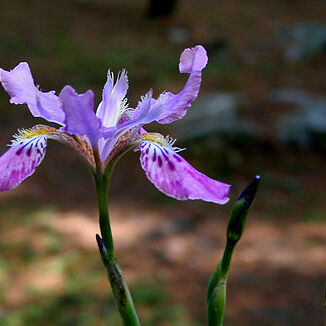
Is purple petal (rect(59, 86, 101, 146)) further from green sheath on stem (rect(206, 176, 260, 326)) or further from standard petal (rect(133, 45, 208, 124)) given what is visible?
green sheath on stem (rect(206, 176, 260, 326))

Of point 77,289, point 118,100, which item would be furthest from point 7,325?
point 118,100

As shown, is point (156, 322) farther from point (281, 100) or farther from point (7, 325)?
point (281, 100)

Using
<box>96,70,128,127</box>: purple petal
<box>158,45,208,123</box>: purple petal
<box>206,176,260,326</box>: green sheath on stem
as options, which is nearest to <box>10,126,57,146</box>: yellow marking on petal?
<box>96,70,128,127</box>: purple petal

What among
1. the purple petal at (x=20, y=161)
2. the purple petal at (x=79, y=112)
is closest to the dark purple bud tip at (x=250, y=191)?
the purple petal at (x=79, y=112)

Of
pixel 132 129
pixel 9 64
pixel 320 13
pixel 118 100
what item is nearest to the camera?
pixel 132 129

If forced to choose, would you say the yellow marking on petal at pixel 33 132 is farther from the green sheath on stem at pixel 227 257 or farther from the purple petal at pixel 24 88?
the green sheath on stem at pixel 227 257

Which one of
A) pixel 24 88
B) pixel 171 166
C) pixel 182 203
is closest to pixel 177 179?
pixel 171 166
